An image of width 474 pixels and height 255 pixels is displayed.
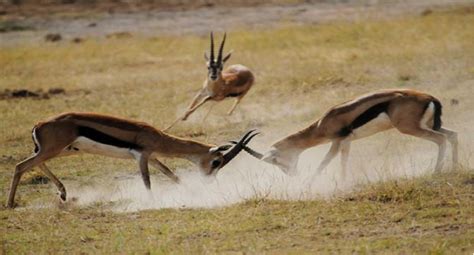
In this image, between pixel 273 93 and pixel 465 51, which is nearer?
pixel 273 93

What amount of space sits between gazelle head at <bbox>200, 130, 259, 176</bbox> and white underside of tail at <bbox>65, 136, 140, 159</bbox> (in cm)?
79

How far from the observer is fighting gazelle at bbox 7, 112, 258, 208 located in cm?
998

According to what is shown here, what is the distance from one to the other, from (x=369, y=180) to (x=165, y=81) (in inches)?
413

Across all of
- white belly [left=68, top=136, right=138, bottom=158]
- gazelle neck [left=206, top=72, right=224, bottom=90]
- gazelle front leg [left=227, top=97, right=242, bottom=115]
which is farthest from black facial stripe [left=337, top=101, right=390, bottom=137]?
gazelle neck [left=206, top=72, right=224, bottom=90]

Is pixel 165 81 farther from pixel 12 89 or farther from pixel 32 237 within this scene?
pixel 32 237

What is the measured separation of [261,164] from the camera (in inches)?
463

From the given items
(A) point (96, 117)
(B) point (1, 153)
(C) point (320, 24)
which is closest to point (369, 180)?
(A) point (96, 117)

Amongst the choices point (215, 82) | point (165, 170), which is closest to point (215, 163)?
point (165, 170)

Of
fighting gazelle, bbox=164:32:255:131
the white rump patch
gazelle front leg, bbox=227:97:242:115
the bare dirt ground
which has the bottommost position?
the bare dirt ground

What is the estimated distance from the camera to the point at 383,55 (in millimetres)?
20906

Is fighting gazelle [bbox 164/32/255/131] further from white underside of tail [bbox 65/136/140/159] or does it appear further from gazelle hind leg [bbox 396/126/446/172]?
gazelle hind leg [bbox 396/126/446/172]

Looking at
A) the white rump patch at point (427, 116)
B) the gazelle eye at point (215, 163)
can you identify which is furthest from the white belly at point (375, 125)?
the gazelle eye at point (215, 163)

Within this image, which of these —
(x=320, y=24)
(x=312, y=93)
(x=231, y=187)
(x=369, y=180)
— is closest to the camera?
(x=369, y=180)

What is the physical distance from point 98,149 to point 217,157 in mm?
1292
